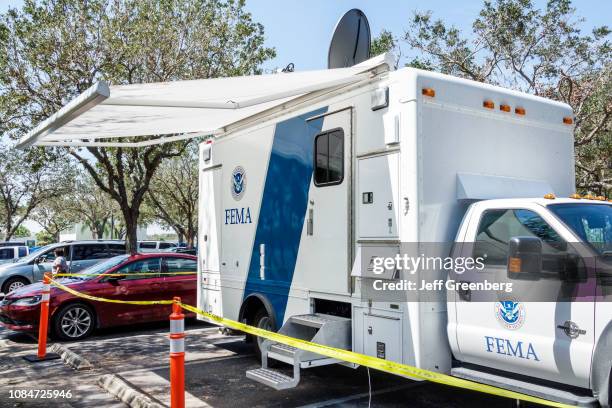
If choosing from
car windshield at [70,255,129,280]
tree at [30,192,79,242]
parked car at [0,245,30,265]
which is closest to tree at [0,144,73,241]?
tree at [30,192,79,242]

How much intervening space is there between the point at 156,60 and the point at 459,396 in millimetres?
14607

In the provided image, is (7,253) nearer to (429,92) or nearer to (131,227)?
(131,227)

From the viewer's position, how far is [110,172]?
2020 cm

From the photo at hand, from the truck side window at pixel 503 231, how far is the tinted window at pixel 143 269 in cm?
732

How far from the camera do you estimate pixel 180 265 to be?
11.1m

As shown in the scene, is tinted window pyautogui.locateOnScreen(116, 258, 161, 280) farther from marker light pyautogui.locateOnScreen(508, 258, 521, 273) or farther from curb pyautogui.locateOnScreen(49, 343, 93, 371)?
marker light pyautogui.locateOnScreen(508, 258, 521, 273)

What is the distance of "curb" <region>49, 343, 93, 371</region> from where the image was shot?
7.65 m

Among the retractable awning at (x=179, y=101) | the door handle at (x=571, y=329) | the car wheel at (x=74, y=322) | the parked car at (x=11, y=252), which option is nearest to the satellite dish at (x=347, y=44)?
the retractable awning at (x=179, y=101)

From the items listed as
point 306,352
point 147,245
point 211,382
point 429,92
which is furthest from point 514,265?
point 147,245

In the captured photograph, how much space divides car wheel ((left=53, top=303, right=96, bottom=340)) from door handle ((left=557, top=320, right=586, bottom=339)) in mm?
8092

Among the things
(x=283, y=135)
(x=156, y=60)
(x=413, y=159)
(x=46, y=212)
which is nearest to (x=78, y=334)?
(x=283, y=135)

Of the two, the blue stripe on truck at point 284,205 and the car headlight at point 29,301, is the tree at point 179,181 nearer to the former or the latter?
the car headlight at point 29,301

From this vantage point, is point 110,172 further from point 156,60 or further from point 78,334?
point 78,334

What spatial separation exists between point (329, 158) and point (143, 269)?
232 inches
